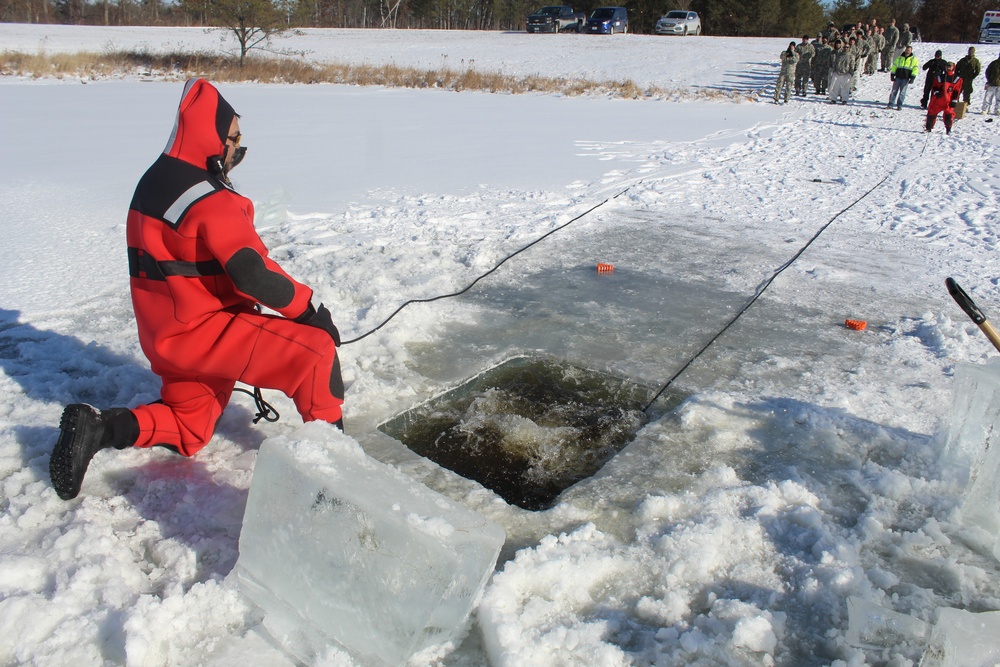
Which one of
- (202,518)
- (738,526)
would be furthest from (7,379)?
(738,526)

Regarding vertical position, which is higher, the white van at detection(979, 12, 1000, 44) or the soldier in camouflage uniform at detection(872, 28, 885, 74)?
the white van at detection(979, 12, 1000, 44)

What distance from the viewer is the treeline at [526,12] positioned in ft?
142

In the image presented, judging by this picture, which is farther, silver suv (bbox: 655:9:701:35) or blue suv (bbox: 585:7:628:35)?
blue suv (bbox: 585:7:628:35)

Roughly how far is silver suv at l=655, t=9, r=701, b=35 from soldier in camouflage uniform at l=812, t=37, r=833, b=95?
17.6m

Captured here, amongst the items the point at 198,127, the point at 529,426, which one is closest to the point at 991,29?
the point at 529,426

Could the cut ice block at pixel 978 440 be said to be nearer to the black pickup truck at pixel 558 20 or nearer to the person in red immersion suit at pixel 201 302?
the person in red immersion suit at pixel 201 302

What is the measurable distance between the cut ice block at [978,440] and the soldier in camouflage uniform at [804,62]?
63.0 ft

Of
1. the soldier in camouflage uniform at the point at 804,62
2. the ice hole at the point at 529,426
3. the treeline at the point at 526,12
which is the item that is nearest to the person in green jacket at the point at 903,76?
the soldier in camouflage uniform at the point at 804,62

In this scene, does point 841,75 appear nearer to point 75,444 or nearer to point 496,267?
point 496,267

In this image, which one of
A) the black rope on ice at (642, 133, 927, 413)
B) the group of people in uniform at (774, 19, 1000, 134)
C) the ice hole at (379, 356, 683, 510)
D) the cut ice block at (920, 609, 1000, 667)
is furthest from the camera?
the group of people in uniform at (774, 19, 1000, 134)

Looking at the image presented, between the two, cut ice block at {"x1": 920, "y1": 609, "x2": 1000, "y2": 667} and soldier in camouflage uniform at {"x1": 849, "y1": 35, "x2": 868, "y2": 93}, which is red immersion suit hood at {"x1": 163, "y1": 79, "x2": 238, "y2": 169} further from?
soldier in camouflage uniform at {"x1": 849, "y1": 35, "x2": 868, "y2": 93}

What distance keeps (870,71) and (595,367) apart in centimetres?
2397

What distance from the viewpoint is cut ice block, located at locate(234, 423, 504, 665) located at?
6.31 feet

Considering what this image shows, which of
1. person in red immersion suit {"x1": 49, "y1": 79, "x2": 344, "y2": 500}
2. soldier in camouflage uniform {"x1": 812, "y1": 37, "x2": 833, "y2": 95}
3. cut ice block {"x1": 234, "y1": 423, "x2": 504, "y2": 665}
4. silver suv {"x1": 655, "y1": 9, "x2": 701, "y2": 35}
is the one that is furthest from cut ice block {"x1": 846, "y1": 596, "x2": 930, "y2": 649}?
silver suv {"x1": 655, "y1": 9, "x2": 701, "y2": 35}
